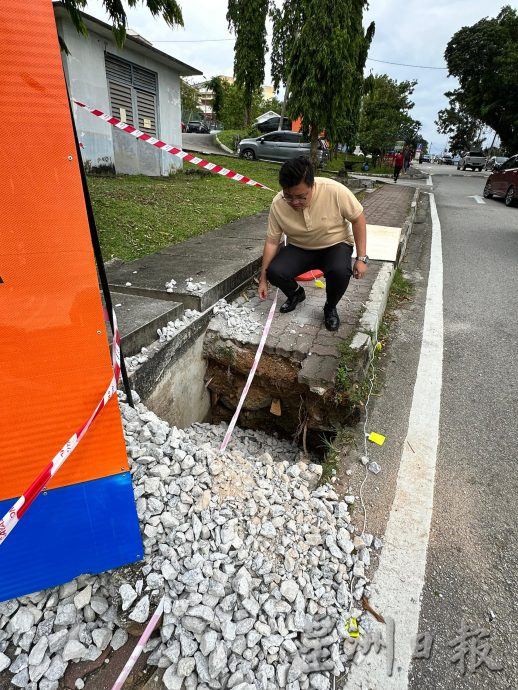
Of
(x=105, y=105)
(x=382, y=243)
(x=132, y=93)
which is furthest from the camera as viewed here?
(x=132, y=93)

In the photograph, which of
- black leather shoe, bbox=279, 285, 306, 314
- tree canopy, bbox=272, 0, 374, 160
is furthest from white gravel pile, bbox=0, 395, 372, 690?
tree canopy, bbox=272, 0, 374, 160

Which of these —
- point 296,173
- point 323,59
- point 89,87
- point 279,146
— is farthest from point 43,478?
point 279,146

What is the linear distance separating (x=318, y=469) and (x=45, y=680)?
1.56m

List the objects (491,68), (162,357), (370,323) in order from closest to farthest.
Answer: (162,357)
(370,323)
(491,68)

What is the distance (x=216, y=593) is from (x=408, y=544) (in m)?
0.95

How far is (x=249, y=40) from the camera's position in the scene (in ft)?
62.6

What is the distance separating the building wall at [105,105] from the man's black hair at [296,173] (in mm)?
7160

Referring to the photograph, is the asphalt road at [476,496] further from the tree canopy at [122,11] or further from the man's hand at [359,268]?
the tree canopy at [122,11]

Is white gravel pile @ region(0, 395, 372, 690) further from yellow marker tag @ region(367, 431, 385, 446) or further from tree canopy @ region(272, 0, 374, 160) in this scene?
tree canopy @ region(272, 0, 374, 160)

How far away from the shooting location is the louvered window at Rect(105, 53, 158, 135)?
10531 millimetres

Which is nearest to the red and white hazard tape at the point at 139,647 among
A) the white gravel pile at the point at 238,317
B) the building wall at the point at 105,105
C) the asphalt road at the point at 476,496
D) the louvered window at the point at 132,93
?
the asphalt road at the point at 476,496

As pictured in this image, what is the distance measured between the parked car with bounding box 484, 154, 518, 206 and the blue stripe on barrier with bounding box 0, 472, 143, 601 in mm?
14183

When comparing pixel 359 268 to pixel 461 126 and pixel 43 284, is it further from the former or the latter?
pixel 461 126

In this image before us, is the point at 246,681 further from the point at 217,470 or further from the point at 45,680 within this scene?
the point at 217,470
